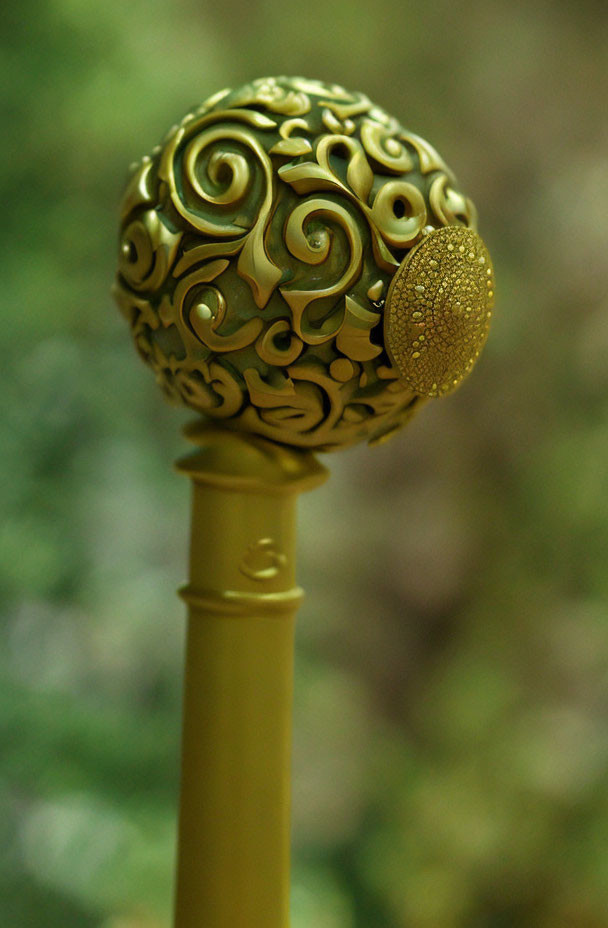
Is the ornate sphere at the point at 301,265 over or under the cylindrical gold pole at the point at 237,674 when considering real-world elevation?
over

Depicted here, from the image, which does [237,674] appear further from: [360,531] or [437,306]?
[360,531]

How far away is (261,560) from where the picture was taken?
546mm

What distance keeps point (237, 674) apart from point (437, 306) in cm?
22

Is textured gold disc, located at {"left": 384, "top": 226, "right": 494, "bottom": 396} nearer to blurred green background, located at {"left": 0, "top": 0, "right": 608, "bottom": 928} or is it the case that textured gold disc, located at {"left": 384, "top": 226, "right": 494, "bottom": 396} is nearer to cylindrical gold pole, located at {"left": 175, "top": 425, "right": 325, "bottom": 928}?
cylindrical gold pole, located at {"left": 175, "top": 425, "right": 325, "bottom": 928}

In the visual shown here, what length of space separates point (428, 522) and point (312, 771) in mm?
403

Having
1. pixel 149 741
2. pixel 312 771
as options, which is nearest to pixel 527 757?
pixel 312 771

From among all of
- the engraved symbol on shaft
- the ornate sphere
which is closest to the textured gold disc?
the ornate sphere

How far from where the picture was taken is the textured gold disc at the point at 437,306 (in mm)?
491

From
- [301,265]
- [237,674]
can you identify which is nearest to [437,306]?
[301,265]

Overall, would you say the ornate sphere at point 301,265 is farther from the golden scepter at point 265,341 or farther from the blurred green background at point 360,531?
the blurred green background at point 360,531

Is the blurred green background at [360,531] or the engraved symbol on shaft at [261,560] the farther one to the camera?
the blurred green background at [360,531]

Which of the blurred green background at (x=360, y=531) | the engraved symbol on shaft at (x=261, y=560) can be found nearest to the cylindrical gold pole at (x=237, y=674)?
the engraved symbol on shaft at (x=261, y=560)

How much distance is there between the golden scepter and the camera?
49cm

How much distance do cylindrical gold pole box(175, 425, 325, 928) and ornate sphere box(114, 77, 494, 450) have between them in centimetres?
3
